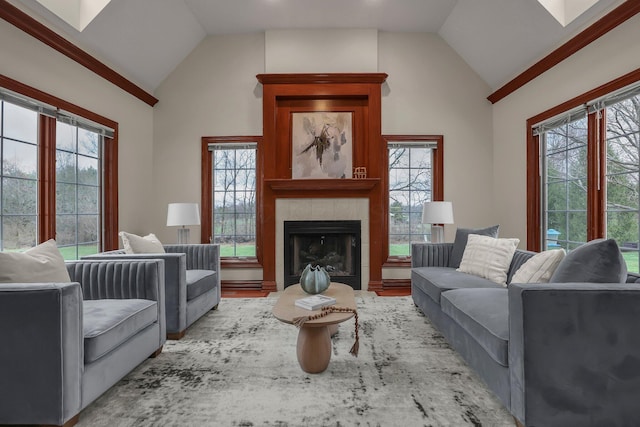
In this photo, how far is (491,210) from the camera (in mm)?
5082

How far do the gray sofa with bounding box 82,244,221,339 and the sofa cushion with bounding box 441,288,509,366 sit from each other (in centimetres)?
210

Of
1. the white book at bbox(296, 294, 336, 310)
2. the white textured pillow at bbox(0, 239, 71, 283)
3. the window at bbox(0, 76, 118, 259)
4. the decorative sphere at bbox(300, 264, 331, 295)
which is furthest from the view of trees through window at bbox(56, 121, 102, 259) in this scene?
the white book at bbox(296, 294, 336, 310)

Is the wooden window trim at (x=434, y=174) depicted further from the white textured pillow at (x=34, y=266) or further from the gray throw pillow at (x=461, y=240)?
the white textured pillow at (x=34, y=266)

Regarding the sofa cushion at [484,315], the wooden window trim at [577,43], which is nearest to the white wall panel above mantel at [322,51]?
the wooden window trim at [577,43]

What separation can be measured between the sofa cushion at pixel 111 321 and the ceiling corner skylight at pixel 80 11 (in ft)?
8.81

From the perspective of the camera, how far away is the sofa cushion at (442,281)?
2.87 meters

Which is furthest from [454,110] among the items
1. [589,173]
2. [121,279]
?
[121,279]

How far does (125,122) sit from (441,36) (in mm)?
4398

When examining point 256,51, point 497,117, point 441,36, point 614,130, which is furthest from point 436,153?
point 256,51

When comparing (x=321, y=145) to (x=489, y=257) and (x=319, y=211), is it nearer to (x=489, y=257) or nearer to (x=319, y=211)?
(x=319, y=211)

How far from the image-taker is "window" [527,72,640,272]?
2930 mm

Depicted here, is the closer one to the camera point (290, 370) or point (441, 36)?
point (290, 370)

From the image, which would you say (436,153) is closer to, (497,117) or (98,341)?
(497,117)

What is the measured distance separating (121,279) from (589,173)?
4096 millimetres
